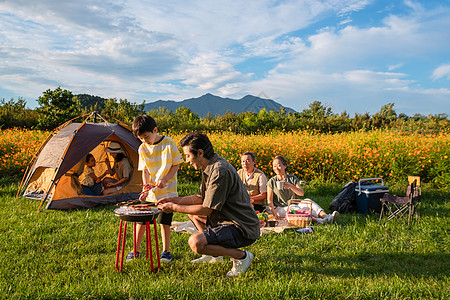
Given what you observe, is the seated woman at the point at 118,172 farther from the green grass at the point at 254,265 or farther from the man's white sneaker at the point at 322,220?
the man's white sneaker at the point at 322,220

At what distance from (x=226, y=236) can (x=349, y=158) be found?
620cm

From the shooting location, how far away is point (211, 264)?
12.4 feet

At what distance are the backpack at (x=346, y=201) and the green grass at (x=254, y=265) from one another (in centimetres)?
47

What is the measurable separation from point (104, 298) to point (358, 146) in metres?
7.66

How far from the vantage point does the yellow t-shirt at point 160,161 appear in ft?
12.8

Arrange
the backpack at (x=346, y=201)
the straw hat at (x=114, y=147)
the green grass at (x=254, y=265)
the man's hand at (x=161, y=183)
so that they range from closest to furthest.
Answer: the green grass at (x=254, y=265) < the man's hand at (x=161, y=183) < the backpack at (x=346, y=201) < the straw hat at (x=114, y=147)

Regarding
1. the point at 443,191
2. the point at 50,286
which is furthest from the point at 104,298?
the point at 443,191

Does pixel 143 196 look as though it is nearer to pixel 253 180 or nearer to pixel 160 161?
pixel 160 161

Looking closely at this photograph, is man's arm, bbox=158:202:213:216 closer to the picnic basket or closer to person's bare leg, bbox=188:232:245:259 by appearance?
person's bare leg, bbox=188:232:245:259

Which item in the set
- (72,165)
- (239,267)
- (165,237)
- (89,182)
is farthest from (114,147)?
(239,267)

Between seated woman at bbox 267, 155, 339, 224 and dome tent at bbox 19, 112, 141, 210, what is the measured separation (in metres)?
3.22

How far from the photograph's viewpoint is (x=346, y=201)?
243 inches

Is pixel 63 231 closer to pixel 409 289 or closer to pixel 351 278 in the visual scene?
pixel 351 278

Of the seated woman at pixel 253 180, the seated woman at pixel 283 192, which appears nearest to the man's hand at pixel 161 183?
the seated woman at pixel 253 180
